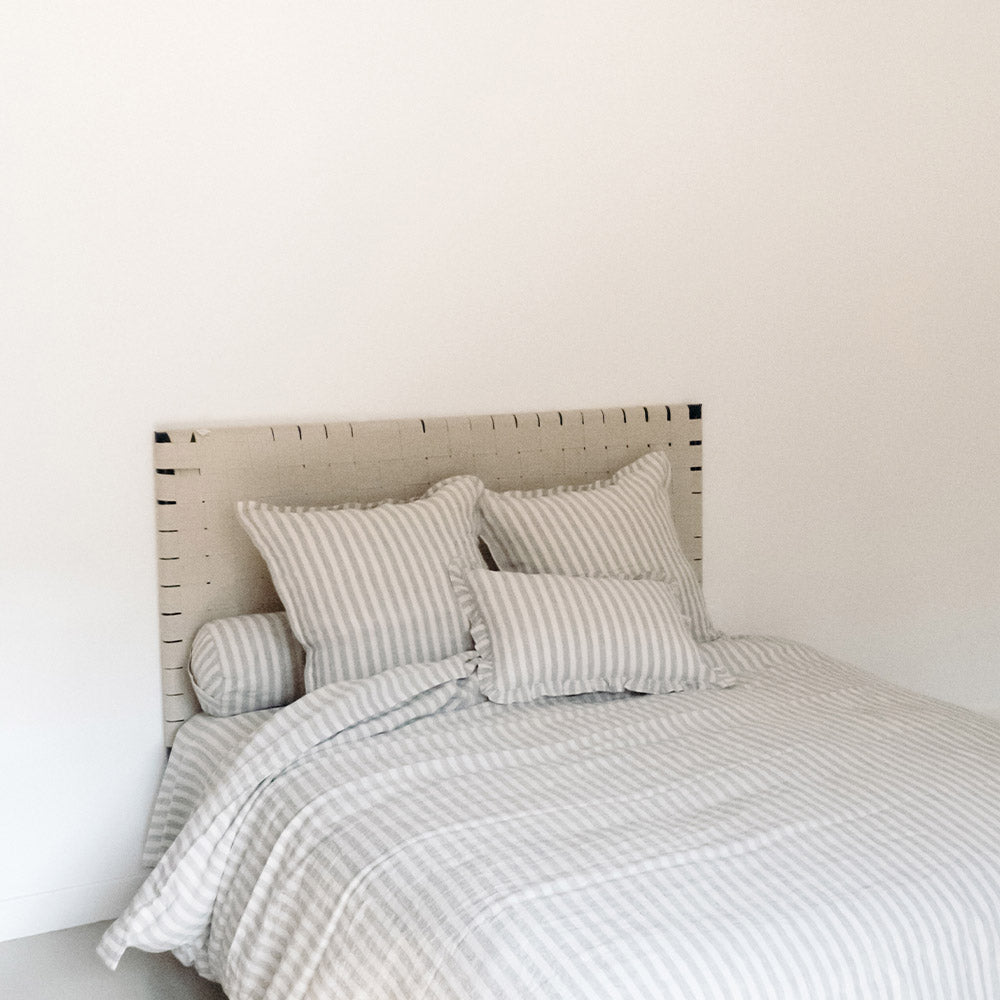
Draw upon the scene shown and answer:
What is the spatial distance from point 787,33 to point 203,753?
2292mm

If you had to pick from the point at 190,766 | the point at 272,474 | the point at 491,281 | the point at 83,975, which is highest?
the point at 491,281

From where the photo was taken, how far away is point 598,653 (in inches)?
94.3

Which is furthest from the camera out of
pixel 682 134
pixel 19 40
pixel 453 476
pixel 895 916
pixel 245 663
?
pixel 682 134

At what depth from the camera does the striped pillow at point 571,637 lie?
2.35 meters

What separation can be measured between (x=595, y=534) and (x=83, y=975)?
4.50ft

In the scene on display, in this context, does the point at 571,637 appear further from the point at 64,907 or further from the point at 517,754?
the point at 64,907

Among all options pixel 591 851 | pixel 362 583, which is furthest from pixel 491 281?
pixel 591 851

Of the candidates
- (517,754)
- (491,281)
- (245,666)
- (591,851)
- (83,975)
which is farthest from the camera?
(491,281)

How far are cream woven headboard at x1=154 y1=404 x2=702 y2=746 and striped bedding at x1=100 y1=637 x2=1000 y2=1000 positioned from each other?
463mm

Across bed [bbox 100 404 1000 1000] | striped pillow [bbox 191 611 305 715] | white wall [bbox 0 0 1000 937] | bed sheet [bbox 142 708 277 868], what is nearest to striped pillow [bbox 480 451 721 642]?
bed [bbox 100 404 1000 1000]

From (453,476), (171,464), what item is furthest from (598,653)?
(171,464)

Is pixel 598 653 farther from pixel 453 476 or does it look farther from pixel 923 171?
pixel 923 171

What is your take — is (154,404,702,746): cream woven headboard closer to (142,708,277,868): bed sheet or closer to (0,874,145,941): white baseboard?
(142,708,277,868): bed sheet

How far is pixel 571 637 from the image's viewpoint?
2.38 meters
